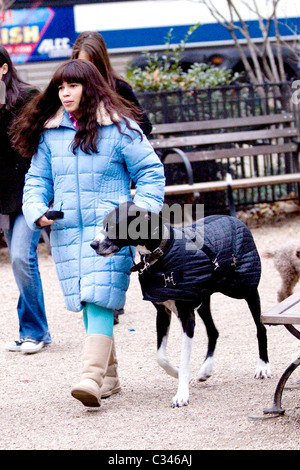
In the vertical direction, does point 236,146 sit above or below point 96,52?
below

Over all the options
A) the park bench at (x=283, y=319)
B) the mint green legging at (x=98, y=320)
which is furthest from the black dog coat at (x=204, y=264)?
the park bench at (x=283, y=319)

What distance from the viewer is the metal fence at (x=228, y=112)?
32.8ft

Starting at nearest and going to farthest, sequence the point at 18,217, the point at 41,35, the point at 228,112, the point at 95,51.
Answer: the point at 95,51 → the point at 18,217 → the point at 228,112 → the point at 41,35

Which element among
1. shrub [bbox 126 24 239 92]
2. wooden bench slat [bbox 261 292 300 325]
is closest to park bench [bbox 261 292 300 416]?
wooden bench slat [bbox 261 292 300 325]

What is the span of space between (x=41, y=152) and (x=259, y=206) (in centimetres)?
679

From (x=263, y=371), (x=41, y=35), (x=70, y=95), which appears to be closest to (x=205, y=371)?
(x=263, y=371)

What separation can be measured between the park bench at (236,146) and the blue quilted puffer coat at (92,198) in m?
5.02

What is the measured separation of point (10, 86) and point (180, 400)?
242 cm

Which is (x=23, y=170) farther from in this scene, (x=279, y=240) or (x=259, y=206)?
(x=259, y=206)

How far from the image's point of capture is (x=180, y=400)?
417 centimetres

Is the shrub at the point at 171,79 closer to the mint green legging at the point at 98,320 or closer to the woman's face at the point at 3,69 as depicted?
the woman's face at the point at 3,69

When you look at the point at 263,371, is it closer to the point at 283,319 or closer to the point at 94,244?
the point at 283,319

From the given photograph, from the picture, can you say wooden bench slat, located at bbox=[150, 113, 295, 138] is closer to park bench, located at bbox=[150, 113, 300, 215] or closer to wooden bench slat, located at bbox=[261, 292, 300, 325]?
park bench, located at bbox=[150, 113, 300, 215]

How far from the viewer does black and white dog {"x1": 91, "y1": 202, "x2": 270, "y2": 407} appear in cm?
399
